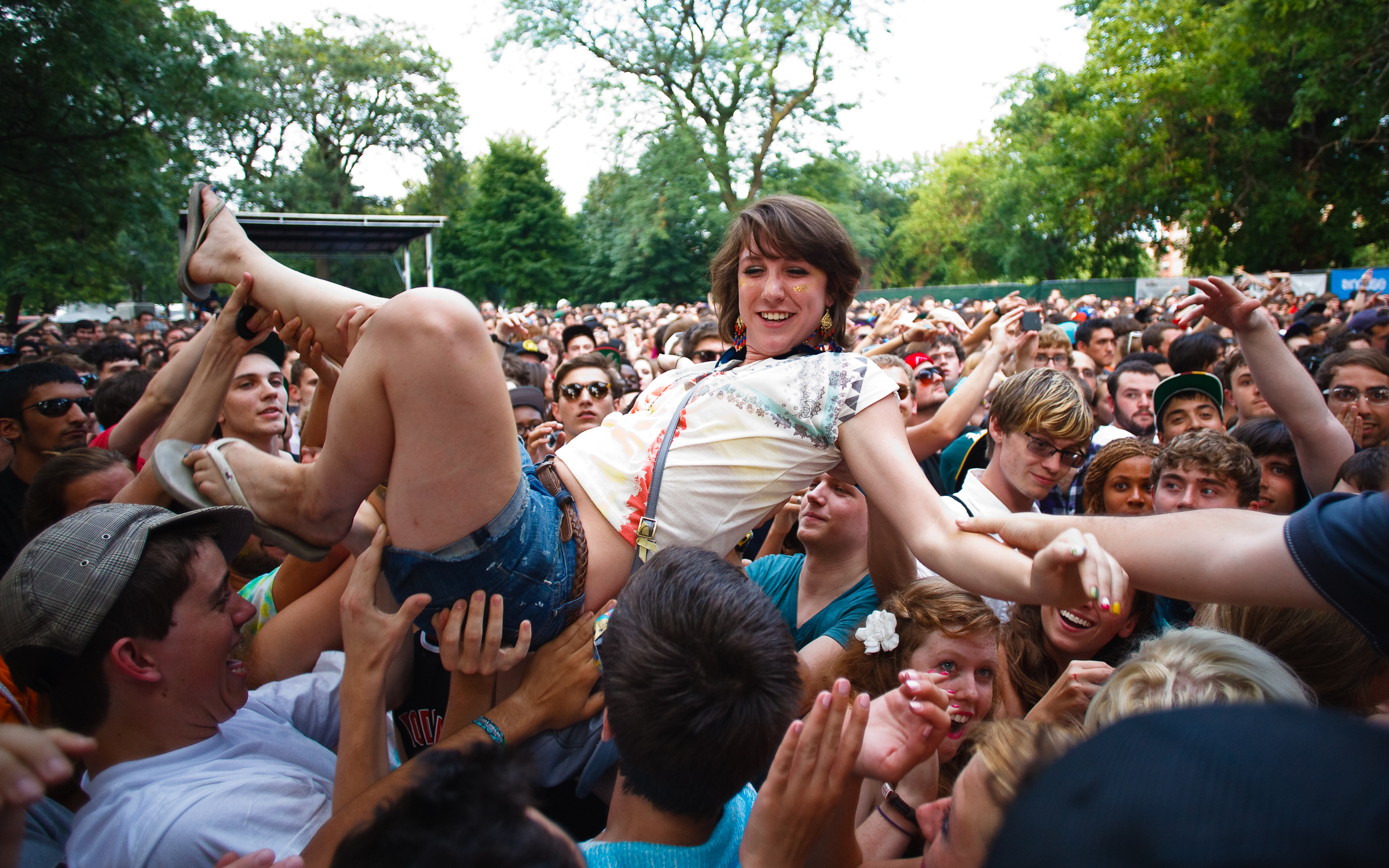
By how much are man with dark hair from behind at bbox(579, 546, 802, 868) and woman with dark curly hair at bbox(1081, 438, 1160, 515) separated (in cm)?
262

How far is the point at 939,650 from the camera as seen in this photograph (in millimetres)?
2477

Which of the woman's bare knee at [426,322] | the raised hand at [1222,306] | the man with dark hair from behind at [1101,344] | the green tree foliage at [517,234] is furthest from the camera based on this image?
the green tree foliage at [517,234]

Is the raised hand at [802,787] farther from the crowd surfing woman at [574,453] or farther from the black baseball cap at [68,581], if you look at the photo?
the black baseball cap at [68,581]

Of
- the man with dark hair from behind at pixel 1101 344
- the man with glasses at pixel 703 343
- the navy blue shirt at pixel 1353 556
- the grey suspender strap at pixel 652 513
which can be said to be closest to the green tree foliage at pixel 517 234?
the man with dark hair from behind at pixel 1101 344

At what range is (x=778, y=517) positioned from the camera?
4.20 meters

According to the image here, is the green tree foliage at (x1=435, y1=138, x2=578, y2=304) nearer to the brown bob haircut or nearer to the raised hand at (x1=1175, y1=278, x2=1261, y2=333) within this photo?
the brown bob haircut

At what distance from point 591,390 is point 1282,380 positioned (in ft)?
11.2

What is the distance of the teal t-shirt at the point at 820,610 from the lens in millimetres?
2914

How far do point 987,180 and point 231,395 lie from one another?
4569 cm

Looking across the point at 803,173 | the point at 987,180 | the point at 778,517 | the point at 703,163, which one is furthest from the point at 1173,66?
the point at 778,517

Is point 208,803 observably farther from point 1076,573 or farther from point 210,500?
point 1076,573

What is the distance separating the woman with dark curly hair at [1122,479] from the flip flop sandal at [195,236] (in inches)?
145

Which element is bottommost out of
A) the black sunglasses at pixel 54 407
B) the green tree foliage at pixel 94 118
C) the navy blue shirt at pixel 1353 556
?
the black sunglasses at pixel 54 407

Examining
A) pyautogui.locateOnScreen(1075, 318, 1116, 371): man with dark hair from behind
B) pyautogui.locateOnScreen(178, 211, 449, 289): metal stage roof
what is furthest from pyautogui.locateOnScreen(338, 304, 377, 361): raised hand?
pyautogui.locateOnScreen(178, 211, 449, 289): metal stage roof
